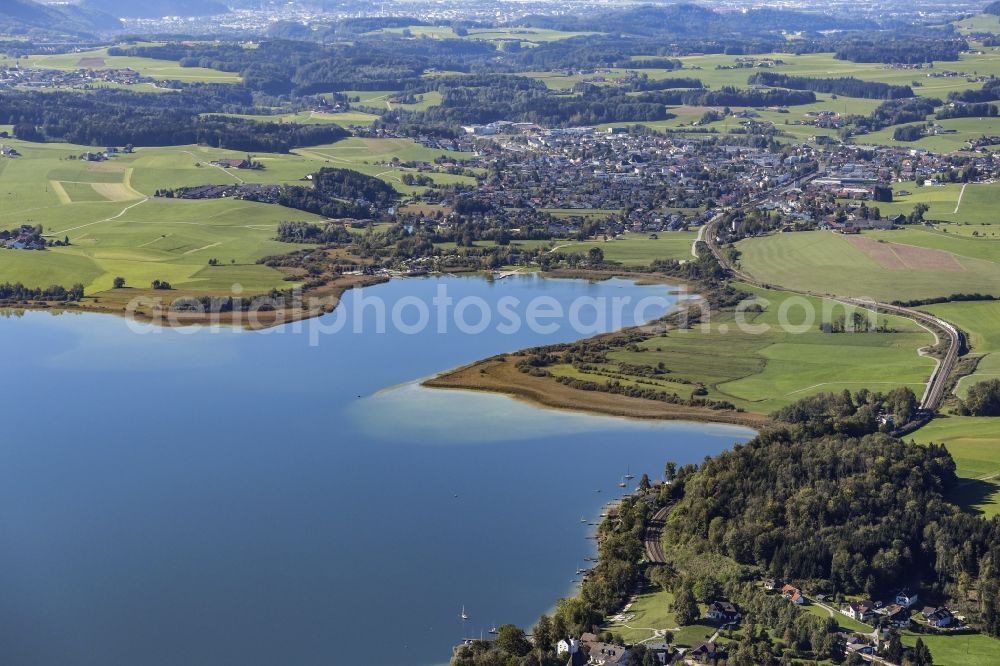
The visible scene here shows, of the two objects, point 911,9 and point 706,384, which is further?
point 911,9

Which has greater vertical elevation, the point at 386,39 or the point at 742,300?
the point at 386,39

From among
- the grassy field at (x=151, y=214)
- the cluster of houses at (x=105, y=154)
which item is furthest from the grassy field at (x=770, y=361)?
the cluster of houses at (x=105, y=154)

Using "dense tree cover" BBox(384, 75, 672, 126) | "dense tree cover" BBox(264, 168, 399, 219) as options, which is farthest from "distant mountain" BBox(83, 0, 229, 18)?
"dense tree cover" BBox(264, 168, 399, 219)

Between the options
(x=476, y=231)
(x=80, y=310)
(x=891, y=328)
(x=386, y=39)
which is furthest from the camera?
(x=386, y=39)

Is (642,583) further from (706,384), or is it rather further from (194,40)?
(194,40)

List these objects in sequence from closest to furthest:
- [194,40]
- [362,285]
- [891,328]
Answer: [891,328] → [362,285] → [194,40]

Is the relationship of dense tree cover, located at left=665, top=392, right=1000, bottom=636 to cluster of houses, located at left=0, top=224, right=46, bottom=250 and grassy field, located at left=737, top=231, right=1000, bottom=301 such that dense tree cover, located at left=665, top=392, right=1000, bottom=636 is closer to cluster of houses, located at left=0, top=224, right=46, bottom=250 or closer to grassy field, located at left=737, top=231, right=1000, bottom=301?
grassy field, located at left=737, top=231, right=1000, bottom=301

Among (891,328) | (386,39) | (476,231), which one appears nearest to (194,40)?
(386,39)
